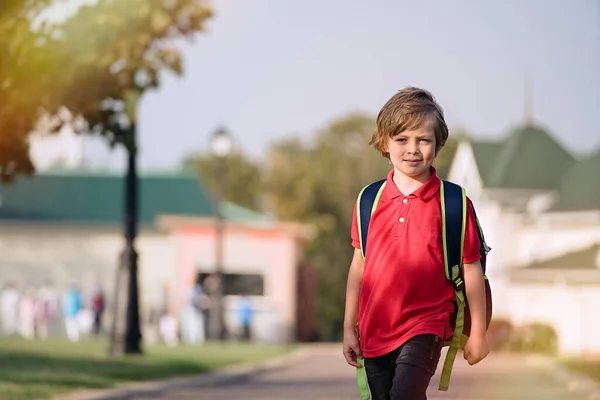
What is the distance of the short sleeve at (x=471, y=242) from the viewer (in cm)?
577

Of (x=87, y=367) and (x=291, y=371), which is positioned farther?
(x=291, y=371)

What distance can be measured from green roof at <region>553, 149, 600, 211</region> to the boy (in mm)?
48466

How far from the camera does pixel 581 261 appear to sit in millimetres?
50812

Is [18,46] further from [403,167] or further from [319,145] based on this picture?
[319,145]

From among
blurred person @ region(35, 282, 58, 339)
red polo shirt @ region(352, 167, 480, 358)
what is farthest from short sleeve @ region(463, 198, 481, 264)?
blurred person @ region(35, 282, 58, 339)

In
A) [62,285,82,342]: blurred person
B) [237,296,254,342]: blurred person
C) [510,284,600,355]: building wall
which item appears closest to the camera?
[62,285,82,342]: blurred person

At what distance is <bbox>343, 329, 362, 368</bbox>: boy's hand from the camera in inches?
231

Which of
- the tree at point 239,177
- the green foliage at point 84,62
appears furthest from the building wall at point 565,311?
the tree at point 239,177

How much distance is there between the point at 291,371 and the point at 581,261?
26700 mm

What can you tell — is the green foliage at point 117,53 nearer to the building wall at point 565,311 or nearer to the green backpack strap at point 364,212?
the green backpack strap at point 364,212

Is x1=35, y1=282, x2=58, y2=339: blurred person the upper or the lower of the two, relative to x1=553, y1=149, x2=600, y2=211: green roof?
lower

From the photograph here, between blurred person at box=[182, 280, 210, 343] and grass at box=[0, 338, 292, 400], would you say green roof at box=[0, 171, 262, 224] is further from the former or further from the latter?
grass at box=[0, 338, 292, 400]

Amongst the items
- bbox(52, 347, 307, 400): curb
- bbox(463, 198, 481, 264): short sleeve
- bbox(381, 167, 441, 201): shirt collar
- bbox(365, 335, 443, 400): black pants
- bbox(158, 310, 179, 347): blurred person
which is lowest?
bbox(158, 310, 179, 347): blurred person

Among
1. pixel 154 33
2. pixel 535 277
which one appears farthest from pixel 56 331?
pixel 154 33
